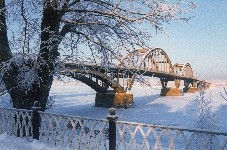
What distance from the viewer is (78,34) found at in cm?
1020

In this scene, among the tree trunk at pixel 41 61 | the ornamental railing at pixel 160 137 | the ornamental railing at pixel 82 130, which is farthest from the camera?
the tree trunk at pixel 41 61

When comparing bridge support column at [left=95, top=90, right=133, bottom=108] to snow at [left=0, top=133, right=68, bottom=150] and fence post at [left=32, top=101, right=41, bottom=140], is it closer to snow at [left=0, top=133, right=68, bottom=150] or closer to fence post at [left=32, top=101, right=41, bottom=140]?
snow at [left=0, top=133, right=68, bottom=150]

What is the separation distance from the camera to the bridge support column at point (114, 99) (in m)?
42.5

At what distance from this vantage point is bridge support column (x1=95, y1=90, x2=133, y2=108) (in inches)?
1674

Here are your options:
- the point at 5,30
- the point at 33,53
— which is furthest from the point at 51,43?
the point at 5,30

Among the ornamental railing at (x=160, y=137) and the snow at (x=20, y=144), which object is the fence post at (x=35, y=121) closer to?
the snow at (x=20, y=144)

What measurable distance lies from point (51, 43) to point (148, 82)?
10.8ft

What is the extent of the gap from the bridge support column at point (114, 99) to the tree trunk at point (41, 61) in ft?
107

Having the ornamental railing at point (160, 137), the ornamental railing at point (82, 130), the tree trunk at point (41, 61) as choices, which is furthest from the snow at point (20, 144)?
the ornamental railing at point (160, 137)

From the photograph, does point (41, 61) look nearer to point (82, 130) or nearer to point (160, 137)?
point (82, 130)

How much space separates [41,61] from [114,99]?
3398cm

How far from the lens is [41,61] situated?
930 cm

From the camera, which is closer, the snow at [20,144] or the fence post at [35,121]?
the snow at [20,144]

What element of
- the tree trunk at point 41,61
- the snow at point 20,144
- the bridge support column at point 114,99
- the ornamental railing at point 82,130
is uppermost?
the tree trunk at point 41,61
